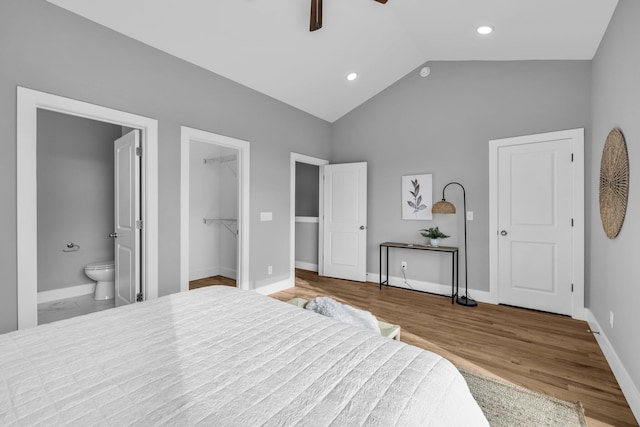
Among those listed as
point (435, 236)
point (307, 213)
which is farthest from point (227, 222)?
point (435, 236)

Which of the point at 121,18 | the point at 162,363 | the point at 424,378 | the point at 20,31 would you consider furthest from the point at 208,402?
the point at 121,18

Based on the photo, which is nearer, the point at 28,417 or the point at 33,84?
the point at 28,417

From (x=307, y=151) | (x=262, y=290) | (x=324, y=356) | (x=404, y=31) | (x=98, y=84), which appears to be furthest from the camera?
(x=307, y=151)

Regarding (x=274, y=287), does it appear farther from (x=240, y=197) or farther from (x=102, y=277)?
(x=102, y=277)

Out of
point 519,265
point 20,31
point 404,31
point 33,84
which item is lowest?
point 519,265

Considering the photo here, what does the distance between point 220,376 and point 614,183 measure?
295 cm

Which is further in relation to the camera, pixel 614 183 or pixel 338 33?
pixel 338 33

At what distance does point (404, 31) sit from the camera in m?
3.54

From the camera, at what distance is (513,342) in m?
2.73

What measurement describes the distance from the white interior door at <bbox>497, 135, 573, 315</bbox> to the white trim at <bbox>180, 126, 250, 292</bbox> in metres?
3.21

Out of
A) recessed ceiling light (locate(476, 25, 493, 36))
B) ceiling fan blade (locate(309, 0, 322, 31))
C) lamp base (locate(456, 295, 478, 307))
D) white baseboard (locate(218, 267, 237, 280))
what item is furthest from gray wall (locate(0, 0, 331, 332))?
recessed ceiling light (locate(476, 25, 493, 36))

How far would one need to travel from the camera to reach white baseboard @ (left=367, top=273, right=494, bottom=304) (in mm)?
3904

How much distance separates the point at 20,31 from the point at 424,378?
10.8 ft

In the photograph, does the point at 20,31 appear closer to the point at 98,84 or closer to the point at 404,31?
the point at 98,84
